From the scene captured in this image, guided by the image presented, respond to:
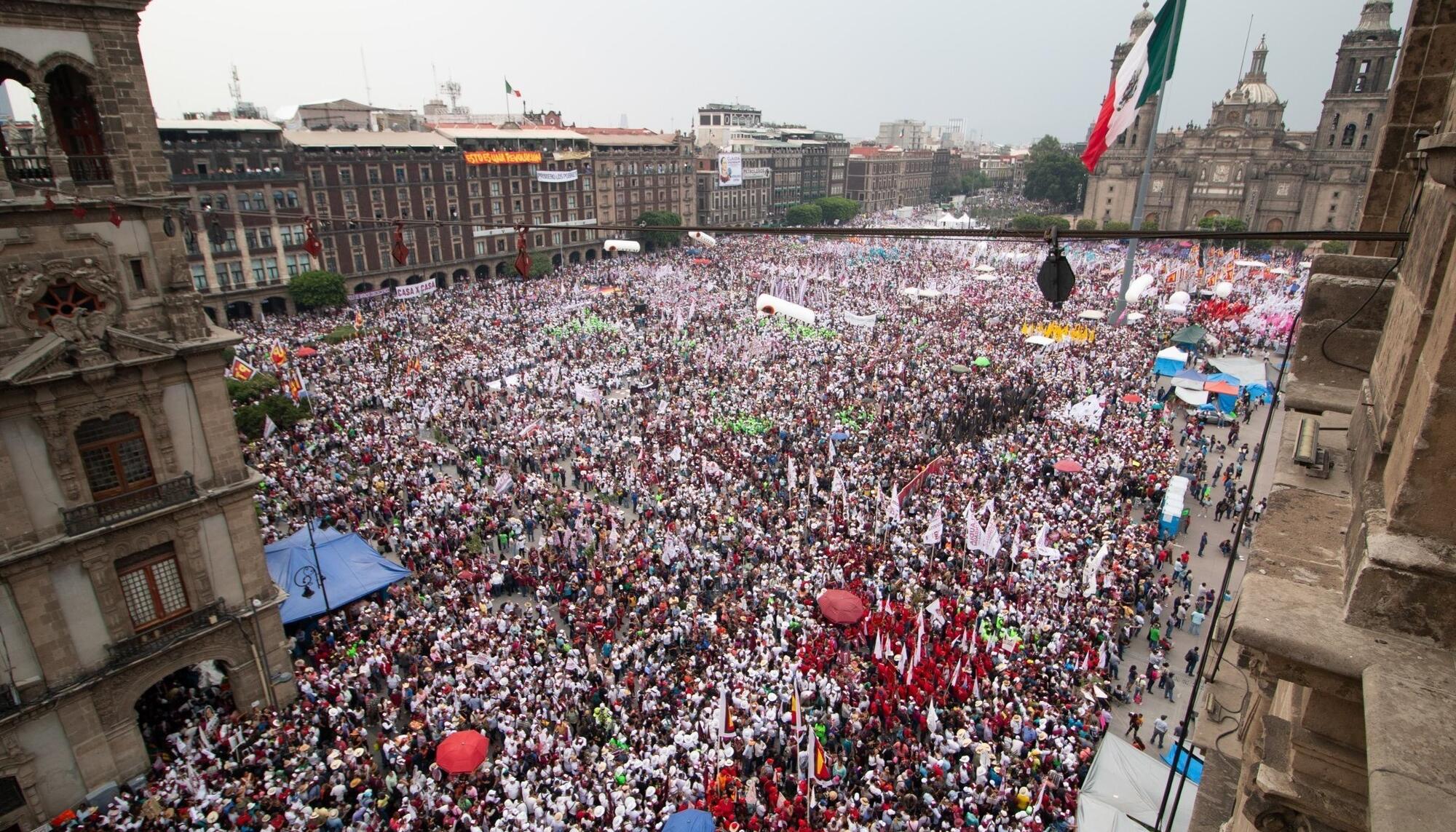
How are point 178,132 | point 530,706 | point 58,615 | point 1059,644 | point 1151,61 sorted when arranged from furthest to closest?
1. point 178,132
2. point 1151,61
3. point 1059,644
4. point 530,706
5. point 58,615

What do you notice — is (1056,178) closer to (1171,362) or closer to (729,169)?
(729,169)

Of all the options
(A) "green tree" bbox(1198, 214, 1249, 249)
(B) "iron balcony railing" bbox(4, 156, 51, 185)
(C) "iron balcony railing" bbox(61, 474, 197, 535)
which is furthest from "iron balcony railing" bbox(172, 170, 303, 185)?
(A) "green tree" bbox(1198, 214, 1249, 249)

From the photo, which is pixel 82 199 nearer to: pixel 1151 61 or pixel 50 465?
pixel 50 465

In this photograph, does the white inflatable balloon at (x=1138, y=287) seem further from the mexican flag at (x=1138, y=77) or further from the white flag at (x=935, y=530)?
the white flag at (x=935, y=530)

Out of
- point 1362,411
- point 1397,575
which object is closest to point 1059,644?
point 1362,411

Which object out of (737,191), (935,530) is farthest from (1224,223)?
(935,530)

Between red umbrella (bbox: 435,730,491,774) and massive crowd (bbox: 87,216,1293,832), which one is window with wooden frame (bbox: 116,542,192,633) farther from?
red umbrella (bbox: 435,730,491,774)
